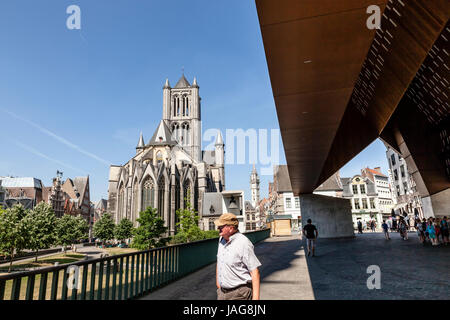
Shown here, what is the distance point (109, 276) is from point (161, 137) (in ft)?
229

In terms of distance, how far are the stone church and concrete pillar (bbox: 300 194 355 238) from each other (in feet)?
107

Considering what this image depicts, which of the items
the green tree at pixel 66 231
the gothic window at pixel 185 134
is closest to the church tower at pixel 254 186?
the gothic window at pixel 185 134

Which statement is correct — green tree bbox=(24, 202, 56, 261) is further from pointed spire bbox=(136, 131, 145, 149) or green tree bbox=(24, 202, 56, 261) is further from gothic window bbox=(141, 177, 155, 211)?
pointed spire bbox=(136, 131, 145, 149)

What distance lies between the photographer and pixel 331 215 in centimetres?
2627

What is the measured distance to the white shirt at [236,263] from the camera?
2904 mm

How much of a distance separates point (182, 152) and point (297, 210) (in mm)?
33074

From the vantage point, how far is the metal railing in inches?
137

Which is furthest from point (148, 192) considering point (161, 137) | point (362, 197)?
point (362, 197)

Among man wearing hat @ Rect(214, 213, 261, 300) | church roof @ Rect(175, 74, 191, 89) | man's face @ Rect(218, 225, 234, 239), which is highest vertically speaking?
church roof @ Rect(175, 74, 191, 89)

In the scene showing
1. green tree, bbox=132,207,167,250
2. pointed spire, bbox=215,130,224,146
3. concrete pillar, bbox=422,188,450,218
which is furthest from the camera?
pointed spire, bbox=215,130,224,146

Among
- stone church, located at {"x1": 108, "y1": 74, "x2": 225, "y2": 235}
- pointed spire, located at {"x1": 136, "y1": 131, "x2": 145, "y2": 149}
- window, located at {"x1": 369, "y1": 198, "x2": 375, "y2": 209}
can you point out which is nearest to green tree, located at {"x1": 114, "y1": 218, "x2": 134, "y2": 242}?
stone church, located at {"x1": 108, "y1": 74, "x2": 225, "y2": 235}

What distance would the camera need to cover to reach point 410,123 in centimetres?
1434

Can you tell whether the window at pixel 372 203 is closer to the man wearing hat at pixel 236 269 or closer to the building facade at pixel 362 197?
the building facade at pixel 362 197
